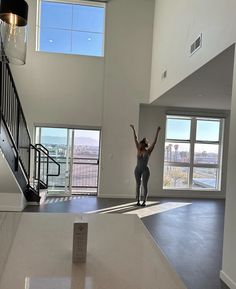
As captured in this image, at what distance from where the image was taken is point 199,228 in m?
4.93

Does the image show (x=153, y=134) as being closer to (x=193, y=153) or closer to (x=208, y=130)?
(x=193, y=153)

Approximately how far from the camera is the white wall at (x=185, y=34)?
328 cm

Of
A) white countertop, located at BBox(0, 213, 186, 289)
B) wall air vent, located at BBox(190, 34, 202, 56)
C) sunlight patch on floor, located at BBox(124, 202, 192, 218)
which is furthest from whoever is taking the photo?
sunlight patch on floor, located at BBox(124, 202, 192, 218)

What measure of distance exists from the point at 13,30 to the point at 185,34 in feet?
11.9

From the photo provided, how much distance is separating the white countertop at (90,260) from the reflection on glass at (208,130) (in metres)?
6.73

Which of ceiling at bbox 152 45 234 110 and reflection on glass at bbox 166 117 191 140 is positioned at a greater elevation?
ceiling at bbox 152 45 234 110

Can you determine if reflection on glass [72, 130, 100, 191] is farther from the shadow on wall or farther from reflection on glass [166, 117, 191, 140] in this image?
the shadow on wall

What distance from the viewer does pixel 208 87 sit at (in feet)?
17.1

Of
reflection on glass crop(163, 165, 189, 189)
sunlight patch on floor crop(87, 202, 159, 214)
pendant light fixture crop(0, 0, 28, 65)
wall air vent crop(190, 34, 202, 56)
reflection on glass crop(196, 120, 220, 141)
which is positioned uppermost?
wall air vent crop(190, 34, 202, 56)

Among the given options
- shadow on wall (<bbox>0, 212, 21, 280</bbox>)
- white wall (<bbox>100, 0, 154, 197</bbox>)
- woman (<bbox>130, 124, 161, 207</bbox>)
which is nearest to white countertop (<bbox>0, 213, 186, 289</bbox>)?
shadow on wall (<bbox>0, 212, 21, 280</bbox>)

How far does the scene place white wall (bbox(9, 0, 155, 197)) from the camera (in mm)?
7332

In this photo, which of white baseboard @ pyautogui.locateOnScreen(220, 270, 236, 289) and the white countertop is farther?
white baseboard @ pyautogui.locateOnScreen(220, 270, 236, 289)

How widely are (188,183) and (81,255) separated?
7215mm

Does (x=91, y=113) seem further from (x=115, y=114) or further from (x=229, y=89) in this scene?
(x=229, y=89)
